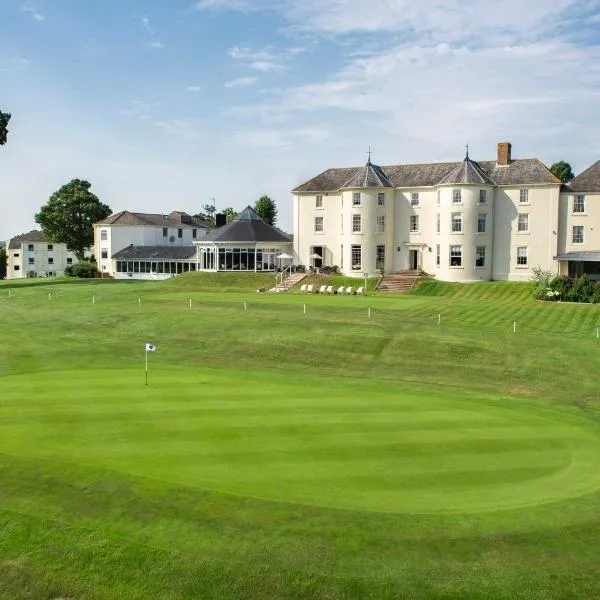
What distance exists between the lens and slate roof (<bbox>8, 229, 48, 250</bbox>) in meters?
121

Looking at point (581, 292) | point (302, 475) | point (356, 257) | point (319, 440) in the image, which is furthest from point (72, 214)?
point (302, 475)

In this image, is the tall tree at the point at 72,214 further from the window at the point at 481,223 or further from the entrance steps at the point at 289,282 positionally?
the window at the point at 481,223

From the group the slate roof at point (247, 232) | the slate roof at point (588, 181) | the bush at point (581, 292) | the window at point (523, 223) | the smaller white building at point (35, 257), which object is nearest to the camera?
the bush at point (581, 292)

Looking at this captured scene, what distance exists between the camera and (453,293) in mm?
55281

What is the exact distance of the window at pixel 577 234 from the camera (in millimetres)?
57969

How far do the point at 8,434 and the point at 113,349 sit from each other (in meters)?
16.0

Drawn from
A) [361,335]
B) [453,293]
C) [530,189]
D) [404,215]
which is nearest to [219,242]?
[404,215]

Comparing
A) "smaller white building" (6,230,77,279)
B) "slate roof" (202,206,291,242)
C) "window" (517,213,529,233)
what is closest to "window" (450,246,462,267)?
"window" (517,213,529,233)

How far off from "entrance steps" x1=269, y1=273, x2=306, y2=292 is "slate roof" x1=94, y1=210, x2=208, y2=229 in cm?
3598

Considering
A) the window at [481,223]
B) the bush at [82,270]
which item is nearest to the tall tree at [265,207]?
the bush at [82,270]

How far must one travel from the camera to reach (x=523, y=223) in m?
59.6

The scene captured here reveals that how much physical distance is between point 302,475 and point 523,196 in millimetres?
50244

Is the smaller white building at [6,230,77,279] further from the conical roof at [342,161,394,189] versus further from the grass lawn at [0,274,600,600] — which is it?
the grass lawn at [0,274,600,600]

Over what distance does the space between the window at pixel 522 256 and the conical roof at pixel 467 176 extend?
609 cm
